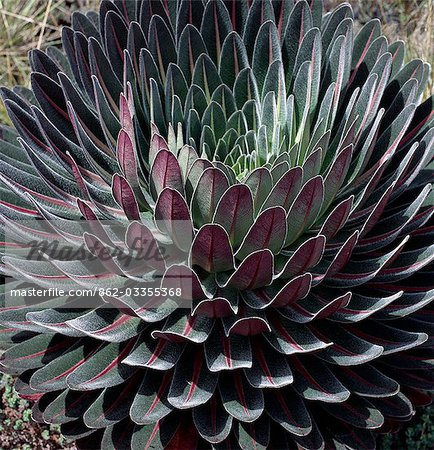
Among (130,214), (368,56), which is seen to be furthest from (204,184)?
(368,56)

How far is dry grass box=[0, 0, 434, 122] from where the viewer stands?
3.20m

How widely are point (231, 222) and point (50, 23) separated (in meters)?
2.36

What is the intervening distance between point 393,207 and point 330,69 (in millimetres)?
411

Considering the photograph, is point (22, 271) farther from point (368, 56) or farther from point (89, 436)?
point (368, 56)

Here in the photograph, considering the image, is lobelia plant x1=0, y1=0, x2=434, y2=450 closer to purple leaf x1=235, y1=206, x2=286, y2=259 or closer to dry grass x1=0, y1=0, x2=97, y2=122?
purple leaf x1=235, y1=206, x2=286, y2=259

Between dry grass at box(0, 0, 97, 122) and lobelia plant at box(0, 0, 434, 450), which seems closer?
lobelia plant at box(0, 0, 434, 450)

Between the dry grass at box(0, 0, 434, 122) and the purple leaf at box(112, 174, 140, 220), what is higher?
the dry grass at box(0, 0, 434, 122)

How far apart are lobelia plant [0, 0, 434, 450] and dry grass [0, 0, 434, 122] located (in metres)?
1.32

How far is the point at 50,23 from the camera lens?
350cm

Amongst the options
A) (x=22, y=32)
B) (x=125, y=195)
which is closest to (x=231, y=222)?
(x=125, y=195)

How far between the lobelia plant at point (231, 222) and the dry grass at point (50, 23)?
4.34ft

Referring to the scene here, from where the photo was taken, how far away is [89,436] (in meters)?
1.83

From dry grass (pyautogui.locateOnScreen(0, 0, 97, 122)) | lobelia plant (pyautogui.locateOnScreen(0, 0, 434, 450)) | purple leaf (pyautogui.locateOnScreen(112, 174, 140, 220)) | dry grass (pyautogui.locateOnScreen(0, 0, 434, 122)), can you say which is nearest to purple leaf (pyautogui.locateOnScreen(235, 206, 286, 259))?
lobelia plant (pyautogui.locateOnScreen(0, 0, 434, 450))

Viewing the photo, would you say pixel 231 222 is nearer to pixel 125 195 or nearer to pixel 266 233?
pixel 266 233
